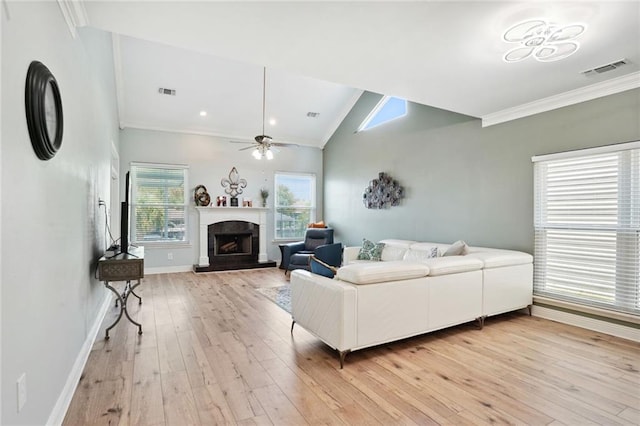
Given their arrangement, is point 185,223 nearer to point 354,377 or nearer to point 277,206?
point 277,206

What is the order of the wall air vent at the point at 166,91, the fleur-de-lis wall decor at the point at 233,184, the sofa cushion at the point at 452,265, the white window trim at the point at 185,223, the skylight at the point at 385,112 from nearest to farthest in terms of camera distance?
the sofa cushion at the point at 452,265 → the wall air vent at the point at 166,91 → the skylight at the point at 385,112 → the white window trim at the point at 185,223 → the fleur-de-lis wall decor at the point at 233,184

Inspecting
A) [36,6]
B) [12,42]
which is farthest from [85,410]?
[36,6]

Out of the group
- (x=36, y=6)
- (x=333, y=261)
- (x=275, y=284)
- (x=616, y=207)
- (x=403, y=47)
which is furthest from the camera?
(x=275, y=284)

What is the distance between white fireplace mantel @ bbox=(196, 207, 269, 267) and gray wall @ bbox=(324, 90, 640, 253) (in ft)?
6.51

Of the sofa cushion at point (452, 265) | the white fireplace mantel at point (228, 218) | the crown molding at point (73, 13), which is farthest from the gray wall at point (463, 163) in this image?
the crown molding at point (73, 13)

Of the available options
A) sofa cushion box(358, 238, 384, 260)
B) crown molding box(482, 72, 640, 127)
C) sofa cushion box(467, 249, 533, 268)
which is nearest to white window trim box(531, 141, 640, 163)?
crown molding box(482, 72, 640, 127)

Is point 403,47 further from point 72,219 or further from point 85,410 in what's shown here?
point 85,410

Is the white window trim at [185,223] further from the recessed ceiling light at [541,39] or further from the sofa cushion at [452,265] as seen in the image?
the recessed ceiling light at [541,39]

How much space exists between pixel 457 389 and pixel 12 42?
10.4 ft

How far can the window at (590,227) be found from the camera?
336 cm

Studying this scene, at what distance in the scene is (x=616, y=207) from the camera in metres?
3.46

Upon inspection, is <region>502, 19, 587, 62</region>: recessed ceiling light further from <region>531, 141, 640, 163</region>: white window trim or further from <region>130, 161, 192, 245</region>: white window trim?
<region>130, 161, 192, 245</region>: white window trim

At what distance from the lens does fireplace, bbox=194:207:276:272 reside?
7.15 m

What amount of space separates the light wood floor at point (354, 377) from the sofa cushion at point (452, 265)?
2.27 ft
